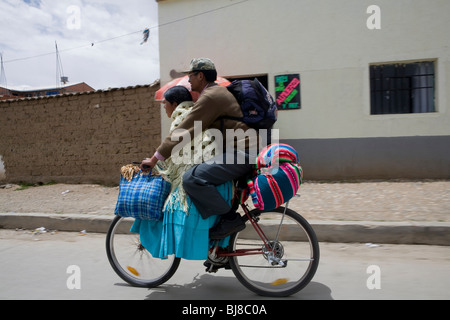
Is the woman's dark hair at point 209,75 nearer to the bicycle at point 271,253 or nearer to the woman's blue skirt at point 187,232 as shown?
the woman's blue skirt at point 187,232

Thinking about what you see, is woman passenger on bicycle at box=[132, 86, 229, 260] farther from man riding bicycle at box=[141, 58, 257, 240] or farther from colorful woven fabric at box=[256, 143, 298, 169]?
colorful woven fabric at box=[256, 143, 298, 169]

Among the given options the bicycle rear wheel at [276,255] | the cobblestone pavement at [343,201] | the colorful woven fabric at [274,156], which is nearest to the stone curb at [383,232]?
the cobblestone pavement at [343,201]

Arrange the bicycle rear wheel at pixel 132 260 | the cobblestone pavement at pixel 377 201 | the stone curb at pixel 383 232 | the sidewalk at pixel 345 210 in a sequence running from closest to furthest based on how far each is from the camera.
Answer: the bicycle rear wheel at pixel 132 260
the stone curb at pixel 383 232
the sidewalk at pixel 345 210
the cobblestone pavement at pixel 377 201

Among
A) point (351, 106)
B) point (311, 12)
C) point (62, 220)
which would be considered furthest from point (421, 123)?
point (62, 220)

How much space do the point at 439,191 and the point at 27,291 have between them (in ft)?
18.9

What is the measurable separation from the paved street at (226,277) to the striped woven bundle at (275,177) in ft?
2.52

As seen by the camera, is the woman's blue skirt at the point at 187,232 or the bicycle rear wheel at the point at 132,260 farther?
the bicycle rear wheel at the point at 132,260

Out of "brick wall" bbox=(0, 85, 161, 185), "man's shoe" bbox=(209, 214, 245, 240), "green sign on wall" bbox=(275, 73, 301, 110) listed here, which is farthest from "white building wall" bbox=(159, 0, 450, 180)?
"man's shoe" bbox=(209, 214, 245, 240)

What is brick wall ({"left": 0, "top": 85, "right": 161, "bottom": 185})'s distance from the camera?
793 cm

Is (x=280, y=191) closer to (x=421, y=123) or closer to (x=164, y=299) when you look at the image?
(x=164, y=299)

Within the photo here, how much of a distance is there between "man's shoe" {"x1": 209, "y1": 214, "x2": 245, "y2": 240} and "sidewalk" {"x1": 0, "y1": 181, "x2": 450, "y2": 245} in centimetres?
161

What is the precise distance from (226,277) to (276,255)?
0.63 meters

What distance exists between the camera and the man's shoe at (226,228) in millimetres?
2480

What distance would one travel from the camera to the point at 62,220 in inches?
188
